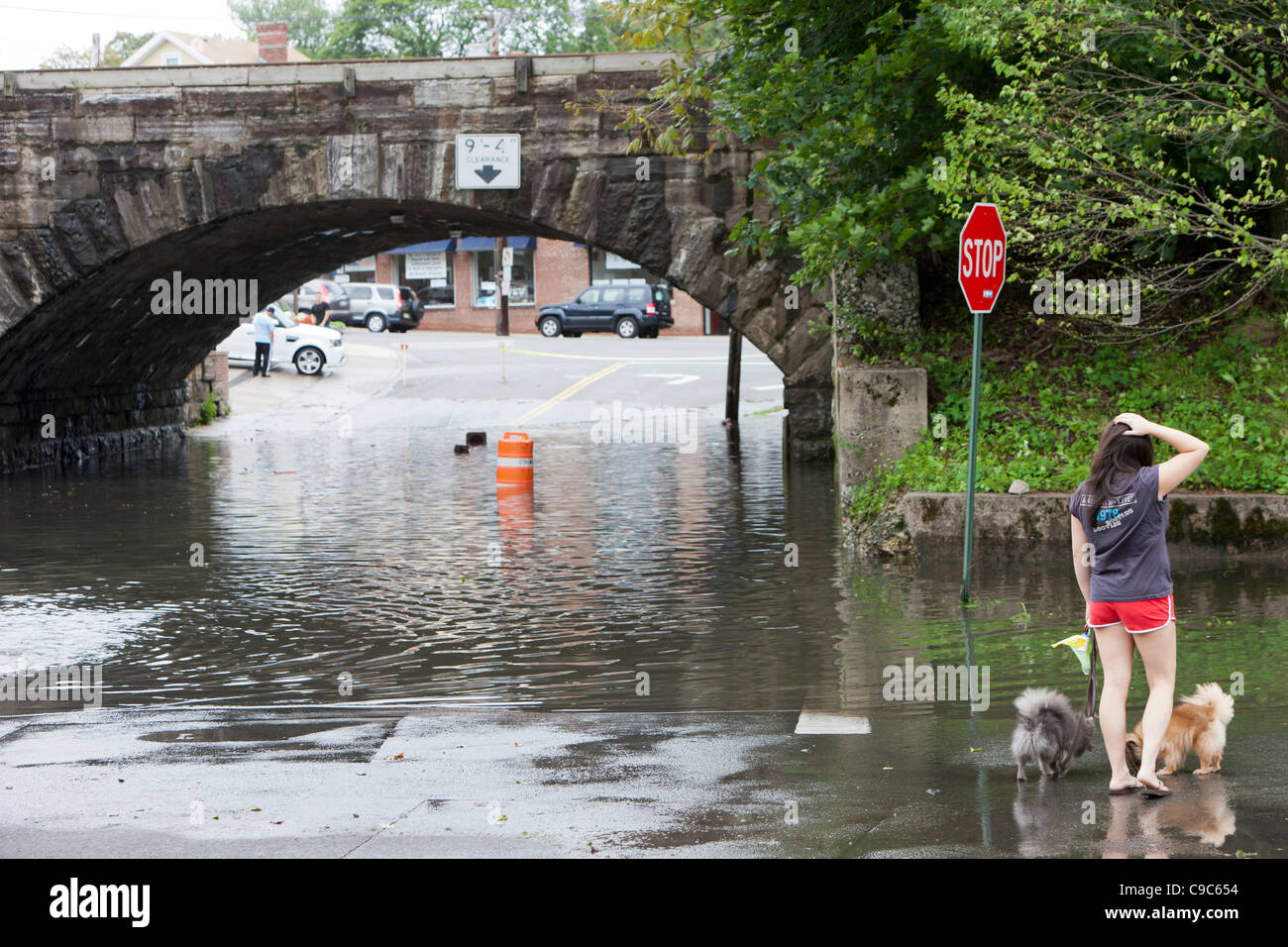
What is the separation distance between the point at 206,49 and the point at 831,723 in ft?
236

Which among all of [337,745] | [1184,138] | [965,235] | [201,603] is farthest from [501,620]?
[1184,138]

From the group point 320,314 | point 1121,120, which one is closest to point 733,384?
point 1121,120

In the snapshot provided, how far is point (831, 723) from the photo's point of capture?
24.8 ft

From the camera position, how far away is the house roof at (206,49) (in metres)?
67.5

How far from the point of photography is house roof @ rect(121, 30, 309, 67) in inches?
2657

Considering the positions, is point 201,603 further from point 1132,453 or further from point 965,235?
point 1132,453

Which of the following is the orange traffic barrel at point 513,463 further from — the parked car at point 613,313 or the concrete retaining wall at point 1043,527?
the parked car at point 613,313

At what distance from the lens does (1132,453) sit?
6133 mm

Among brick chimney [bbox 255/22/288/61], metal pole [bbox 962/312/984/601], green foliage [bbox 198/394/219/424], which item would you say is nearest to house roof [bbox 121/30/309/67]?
brick chimney [bbox 255/22/288/61]

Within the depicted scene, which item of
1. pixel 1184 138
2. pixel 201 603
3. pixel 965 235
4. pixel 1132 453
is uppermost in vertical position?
pixel 1184 138

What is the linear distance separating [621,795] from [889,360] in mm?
8970

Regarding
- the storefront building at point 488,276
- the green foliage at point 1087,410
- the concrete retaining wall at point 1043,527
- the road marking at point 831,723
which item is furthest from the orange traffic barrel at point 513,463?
the storefront building at point 488,276

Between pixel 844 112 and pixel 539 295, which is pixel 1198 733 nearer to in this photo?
pixel 844 112

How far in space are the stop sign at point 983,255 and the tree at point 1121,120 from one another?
1539 mm
